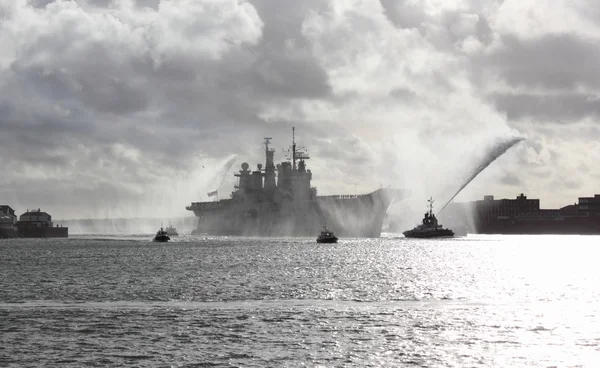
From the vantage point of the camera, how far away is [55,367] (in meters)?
37.1

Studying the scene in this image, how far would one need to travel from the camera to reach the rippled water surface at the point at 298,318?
129 feet

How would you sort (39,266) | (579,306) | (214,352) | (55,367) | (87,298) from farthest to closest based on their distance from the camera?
(39,266) → (87,298) → (579,306) → (214,352) → (55,367)

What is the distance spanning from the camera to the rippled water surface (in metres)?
39.4

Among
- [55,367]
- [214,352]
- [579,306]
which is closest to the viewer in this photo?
[55,367]

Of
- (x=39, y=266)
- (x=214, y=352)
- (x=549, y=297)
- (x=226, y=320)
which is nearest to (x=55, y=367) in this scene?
(x=214, y=352)

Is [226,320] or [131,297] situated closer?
[226,320]

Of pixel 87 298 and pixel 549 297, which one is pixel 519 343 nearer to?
pixel 549 297

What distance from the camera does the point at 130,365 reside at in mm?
37406

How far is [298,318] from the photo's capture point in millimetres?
52344

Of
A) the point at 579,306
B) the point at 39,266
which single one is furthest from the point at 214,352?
the point at 39,266

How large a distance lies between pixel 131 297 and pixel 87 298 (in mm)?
3448

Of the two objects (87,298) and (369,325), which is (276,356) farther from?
(87,298)

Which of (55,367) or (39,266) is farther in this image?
(39,266)

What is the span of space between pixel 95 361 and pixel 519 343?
2143 cm
